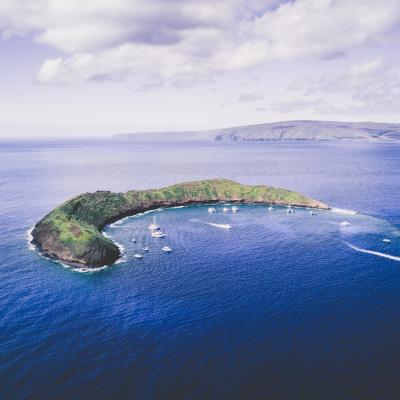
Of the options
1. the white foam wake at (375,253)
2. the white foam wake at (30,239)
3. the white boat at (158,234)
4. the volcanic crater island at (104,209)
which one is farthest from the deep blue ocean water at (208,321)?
the volcanic crater island at (104,209)

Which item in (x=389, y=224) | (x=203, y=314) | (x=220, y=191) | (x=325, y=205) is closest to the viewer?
(x=203, y=314)

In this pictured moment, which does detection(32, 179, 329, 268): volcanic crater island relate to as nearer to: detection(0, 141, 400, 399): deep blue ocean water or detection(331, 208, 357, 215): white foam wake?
detection(331, 208, 357, 215): white foam wake

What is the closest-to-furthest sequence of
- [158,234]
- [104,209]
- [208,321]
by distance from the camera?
[208,321] → [158,234] → [104,209]

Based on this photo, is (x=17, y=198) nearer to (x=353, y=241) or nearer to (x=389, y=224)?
(x=353, y=241)

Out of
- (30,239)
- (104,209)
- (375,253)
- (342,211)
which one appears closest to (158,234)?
(104,209)

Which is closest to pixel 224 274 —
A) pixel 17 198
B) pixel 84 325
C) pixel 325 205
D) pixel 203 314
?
pixel 203 314

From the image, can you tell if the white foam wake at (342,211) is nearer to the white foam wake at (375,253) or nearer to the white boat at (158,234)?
the white foam wake at (375,253)

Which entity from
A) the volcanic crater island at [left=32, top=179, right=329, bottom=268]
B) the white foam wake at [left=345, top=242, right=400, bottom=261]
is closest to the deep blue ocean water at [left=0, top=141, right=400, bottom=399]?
the white foam wake at [left=345, top=242, right=400, bottom=261]

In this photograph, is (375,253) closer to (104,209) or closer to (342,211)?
(342,211)
